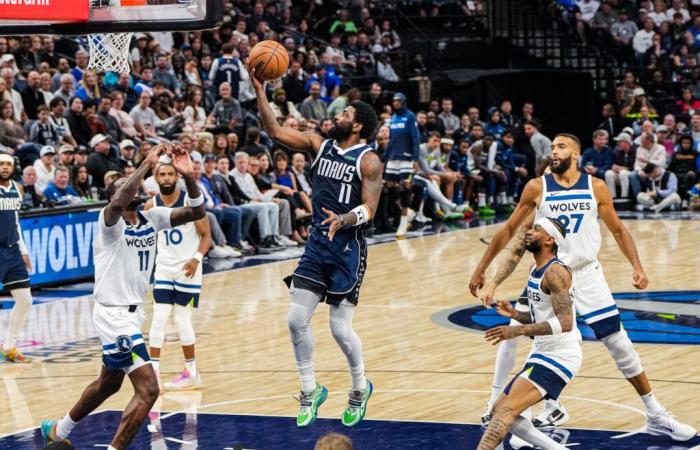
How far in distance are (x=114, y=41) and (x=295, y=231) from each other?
10.4 meters

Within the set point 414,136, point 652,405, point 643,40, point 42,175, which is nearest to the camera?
point 652,405

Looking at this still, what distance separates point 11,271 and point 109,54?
10.7 feet

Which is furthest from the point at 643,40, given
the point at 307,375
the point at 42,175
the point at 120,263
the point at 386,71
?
the point at 120,263

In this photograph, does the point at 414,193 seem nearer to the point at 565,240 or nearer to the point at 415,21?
the point at 415,21

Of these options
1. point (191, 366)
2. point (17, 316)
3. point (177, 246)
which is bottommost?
point (191, 366)

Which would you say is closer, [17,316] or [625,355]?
[625,355]

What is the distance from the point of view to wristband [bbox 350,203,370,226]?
27.3ft

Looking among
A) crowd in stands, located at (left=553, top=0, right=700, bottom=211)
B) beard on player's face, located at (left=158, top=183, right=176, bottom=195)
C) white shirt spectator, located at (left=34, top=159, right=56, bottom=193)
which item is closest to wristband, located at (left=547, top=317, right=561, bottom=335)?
beard on player's face, located at (left=158, top=183, right=176, bottom=195)

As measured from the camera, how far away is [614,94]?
29.2 m

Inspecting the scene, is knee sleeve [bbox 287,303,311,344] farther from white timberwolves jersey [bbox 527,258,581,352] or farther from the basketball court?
white timberwolves jersey [bbox 527,258,581,352]

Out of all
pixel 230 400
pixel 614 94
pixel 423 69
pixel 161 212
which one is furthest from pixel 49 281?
pixel 614 94

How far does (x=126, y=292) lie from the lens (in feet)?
26.8

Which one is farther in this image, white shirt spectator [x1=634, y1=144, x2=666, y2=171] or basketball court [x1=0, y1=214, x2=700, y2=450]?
white shirt spectator [x1=634, y1=144, x2=666, y2=171]

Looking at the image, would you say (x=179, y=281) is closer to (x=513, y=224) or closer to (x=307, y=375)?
(x=307, y=375)
